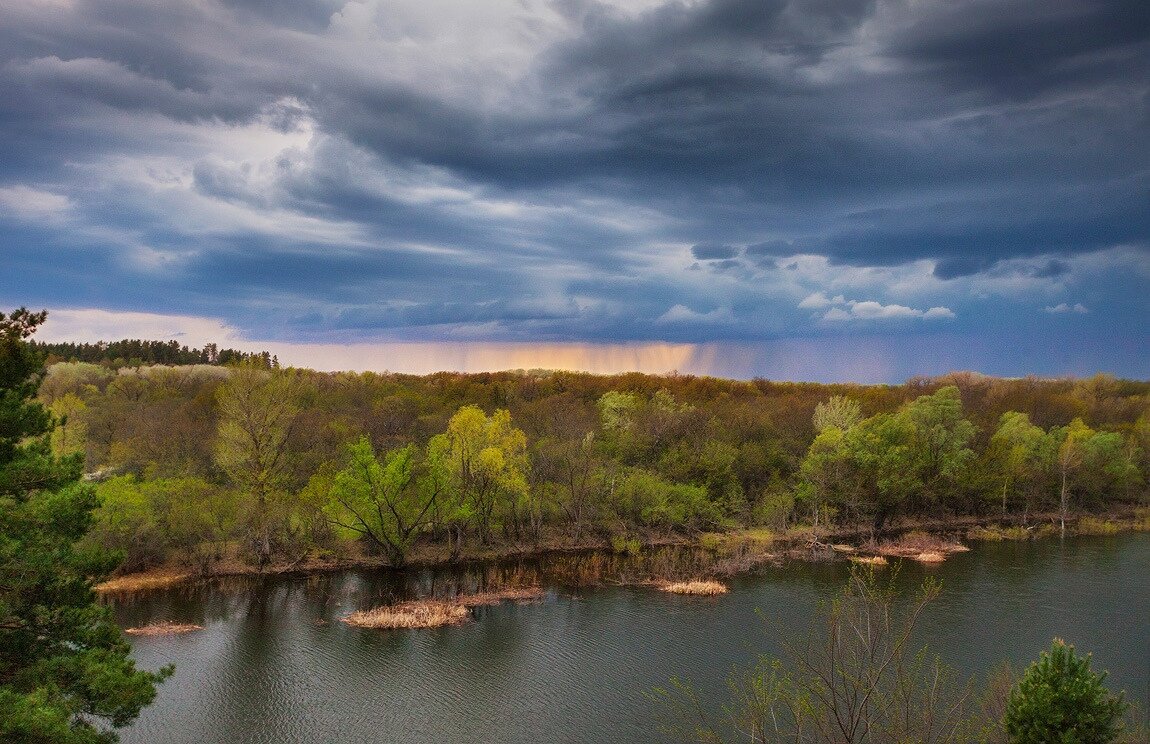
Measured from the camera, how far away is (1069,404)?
86.2 meters

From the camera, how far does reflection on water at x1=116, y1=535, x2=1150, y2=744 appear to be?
2644 cm

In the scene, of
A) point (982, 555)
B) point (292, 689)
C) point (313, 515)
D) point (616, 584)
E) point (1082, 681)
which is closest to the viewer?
point (1082, 681)

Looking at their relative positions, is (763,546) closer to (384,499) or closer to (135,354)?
(384,499)

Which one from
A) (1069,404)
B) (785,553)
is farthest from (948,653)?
(1069,404)

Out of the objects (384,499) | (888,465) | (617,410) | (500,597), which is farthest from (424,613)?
(617,410)

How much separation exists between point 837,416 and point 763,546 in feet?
83.6

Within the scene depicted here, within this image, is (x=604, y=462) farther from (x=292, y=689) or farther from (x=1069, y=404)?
(x=1069, y=404)

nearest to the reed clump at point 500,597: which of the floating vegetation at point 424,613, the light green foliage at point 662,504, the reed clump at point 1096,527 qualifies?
the floating vegetation at point 424,613

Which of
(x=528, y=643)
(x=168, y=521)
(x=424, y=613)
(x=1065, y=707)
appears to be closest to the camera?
(x=1065, y=707)

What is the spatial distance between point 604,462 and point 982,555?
28.6 m

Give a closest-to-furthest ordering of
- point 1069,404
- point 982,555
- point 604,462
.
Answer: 1. point 982,555
2. point 604,462
3. point 1069,404

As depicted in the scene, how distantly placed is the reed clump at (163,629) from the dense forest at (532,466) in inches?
405

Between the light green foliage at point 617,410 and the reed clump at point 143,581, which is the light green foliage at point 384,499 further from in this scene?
the light green foliage at point 617,410

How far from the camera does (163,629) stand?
35219mm
